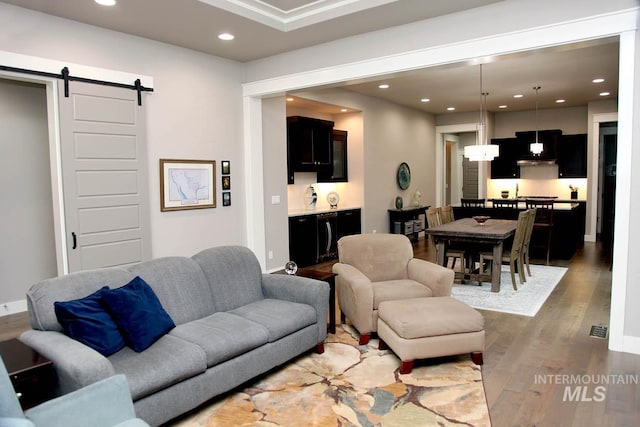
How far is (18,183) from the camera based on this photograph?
16.0 feet

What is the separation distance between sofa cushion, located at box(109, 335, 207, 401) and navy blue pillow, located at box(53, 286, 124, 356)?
8 centimetres

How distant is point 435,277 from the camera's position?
3.98 meters

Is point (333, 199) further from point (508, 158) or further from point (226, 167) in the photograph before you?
point (508, 158)

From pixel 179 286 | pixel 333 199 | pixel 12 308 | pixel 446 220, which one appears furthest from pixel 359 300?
pixel 333 199

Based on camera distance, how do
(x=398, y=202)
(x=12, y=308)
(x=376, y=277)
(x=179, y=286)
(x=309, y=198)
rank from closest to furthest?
(x=179, y=286)
(x=376, y=277)
(x=12, y=308)
(x=309, y=198)
(x=398, y=202)

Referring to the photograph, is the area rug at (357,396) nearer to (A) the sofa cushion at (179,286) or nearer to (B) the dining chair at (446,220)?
(A) the sofa cushion at (179,286)

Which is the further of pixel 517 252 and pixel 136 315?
pixel 517 252

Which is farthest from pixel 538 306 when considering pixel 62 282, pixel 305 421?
pixel 62 282

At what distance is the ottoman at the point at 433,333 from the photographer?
3.22m

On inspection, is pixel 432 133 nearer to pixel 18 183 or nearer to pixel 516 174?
pixel 516 174

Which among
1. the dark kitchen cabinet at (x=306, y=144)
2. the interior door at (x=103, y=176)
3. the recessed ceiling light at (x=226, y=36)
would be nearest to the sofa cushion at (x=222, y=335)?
the interior door at (x=103, y=176)

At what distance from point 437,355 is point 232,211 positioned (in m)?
3.46

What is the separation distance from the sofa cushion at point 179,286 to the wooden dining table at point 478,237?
3.30 metres

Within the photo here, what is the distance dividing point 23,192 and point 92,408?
3.94 meters
